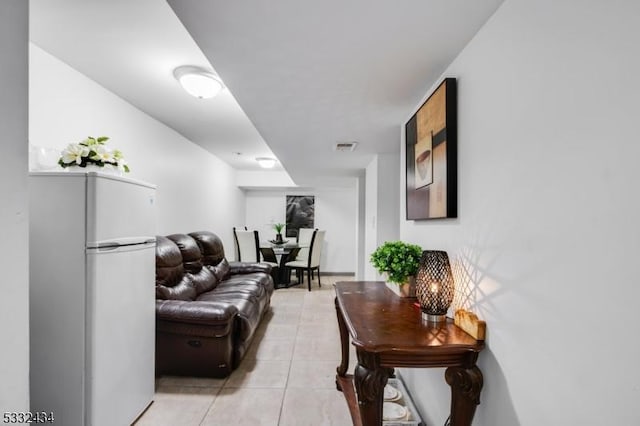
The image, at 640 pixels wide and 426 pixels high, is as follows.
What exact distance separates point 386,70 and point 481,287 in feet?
3.61

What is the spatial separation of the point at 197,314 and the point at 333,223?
5.20 meters

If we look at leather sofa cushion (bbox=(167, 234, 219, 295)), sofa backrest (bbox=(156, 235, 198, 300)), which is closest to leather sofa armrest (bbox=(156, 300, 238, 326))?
sofa backrest (bbox=(156, 235, 198, 300))

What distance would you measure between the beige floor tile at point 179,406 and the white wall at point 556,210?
179 centimetres

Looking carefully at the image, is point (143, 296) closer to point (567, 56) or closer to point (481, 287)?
point (481, 287)

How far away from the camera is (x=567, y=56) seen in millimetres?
807

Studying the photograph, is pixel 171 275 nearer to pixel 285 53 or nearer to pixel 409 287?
pixel 409 287

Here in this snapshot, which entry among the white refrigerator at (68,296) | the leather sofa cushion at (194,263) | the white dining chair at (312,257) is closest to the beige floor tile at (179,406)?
the white refrigerator at (68,296)

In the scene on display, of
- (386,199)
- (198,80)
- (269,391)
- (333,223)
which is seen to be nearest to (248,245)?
(333,223)

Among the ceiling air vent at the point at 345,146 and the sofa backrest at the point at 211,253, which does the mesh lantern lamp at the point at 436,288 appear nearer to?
the ceiling air vent at the point at 345,146

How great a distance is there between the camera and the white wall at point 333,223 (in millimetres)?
7516

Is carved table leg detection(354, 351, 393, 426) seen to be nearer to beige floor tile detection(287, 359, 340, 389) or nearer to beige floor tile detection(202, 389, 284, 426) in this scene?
beige floor tile detection(202, 389, 284, 426)

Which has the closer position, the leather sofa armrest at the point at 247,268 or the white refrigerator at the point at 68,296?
the white refrigerator at the point at 68,296

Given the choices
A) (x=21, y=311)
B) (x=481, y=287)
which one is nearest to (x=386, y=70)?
(x=481, y=287)

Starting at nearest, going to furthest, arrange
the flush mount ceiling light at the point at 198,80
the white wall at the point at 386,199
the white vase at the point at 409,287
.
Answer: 1. the white vase at the point at 409,287
2. the flush mount ceiling light at the point at 198,80
3. the white wall at the point at 386,199
